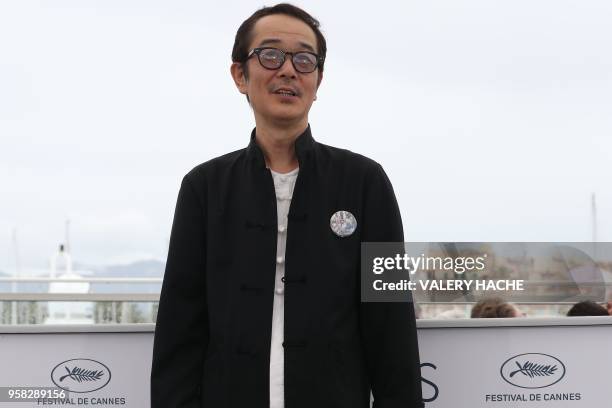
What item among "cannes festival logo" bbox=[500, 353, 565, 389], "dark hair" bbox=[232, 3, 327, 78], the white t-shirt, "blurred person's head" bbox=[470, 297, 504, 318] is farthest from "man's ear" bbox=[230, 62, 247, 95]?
"blurred person's head" bbox=[470, 297, 504, 318]

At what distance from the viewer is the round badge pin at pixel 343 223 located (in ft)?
7.89

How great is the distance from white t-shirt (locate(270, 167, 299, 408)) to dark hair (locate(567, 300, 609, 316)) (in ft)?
5.59

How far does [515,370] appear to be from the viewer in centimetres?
298

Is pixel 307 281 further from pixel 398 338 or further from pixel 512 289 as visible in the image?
pixel 512 289

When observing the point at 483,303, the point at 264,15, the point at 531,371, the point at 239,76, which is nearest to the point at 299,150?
the point at 239,76

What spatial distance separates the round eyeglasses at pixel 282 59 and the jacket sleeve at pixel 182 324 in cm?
49

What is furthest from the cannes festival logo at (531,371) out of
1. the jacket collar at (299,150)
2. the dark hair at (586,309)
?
the jacket collar at (299,150)

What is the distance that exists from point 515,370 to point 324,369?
97cm

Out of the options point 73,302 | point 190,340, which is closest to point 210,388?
point 190,340

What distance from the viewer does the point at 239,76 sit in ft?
8.41

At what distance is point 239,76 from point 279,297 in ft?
2.24

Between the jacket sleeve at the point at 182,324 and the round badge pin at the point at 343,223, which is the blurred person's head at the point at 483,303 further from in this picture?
the jacket sleeve at the point at 182,324

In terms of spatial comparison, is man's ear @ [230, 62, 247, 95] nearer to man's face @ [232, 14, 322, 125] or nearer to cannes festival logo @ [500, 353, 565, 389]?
man's face @ [232, 14, 322, 125]

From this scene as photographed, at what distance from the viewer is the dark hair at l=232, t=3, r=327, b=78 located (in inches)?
98.7
